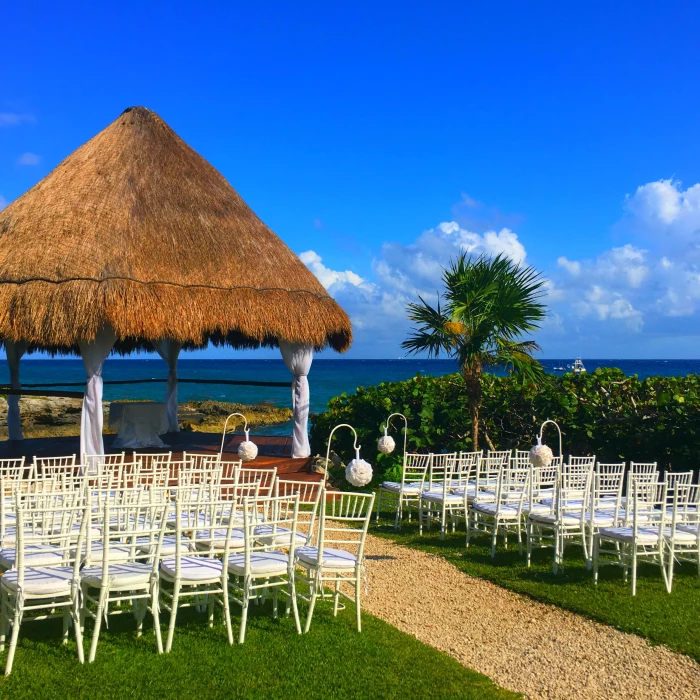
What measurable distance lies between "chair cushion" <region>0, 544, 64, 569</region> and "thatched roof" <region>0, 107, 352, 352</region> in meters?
5.87

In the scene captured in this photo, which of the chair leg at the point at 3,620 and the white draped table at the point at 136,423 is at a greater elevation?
the white draped table at the point at 136,423

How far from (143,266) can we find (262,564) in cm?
725

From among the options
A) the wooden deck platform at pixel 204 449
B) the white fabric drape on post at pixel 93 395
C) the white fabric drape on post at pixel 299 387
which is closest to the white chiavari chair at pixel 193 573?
the wooden deck platform at pixel 204 449

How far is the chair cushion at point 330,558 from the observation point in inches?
200

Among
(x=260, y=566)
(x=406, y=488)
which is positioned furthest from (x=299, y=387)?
(x=260, y=566)

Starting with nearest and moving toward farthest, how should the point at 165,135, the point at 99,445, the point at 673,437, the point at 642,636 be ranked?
the point at 642,636 < the point at 673,437 < the point at 99,445 < the point at 165,135

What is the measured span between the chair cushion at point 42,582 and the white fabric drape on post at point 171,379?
36.8ft

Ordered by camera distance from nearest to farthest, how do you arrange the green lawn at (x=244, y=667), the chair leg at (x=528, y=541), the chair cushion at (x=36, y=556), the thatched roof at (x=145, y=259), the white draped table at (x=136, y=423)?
the green lawn at (x=244, y=667) → the chair cushion at (x=36, y=556) → the chair leg at (x=528, y=541) → the thatched roof at (x=145, y=259) → the white draped table at (x=136, y=423)

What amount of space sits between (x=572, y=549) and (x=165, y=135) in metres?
11.1

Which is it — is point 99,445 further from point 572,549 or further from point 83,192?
point 572,549

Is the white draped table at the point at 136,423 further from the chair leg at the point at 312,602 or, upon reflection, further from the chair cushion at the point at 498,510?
the chair leg at the point at 312,602

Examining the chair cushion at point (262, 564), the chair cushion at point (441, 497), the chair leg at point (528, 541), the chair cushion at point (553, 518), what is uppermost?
the chair cushion at point (553, 518)

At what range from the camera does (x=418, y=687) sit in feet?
13.3

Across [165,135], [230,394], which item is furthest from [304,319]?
[230,394]
